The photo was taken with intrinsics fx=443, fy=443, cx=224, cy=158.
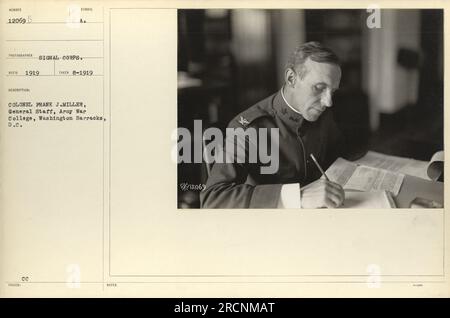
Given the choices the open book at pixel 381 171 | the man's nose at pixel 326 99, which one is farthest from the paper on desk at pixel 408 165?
the man's nose at pixel 326 99

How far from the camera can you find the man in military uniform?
0.82 metres

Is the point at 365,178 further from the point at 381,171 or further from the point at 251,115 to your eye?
the point at 251,115

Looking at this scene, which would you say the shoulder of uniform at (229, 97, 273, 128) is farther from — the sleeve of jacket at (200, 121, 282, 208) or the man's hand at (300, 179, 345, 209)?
the man's hand at (300, 179, 345, 209)

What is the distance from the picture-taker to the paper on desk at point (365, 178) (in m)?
0.82

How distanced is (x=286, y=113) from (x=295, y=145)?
0.20 ft

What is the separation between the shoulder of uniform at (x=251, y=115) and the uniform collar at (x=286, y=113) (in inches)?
0.7

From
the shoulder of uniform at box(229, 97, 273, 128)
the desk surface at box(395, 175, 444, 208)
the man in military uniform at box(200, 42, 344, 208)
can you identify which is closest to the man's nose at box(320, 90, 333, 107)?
the man in military uniform at box(200, 42, 344, 208)

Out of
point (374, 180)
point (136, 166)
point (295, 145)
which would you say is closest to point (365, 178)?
point (374, 180)

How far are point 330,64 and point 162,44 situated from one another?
314mm

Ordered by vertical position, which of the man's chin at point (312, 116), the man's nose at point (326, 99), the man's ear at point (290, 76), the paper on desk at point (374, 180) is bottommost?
the paper on desk at point (374, 180)

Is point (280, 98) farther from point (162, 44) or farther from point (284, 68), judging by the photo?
point (162, 44)

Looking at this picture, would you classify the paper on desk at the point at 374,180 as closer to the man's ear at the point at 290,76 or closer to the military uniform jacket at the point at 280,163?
the military uniform jacket at the point at 280,163

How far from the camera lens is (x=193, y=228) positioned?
83 cm
